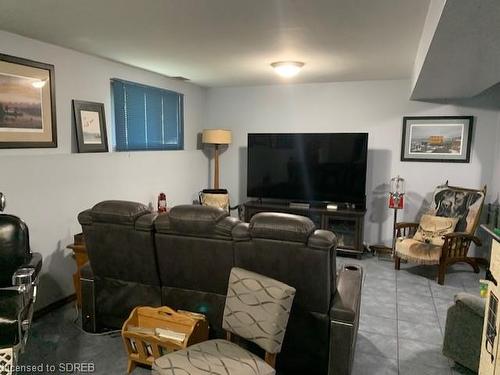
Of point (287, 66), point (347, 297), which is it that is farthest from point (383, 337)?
point (287, 66)

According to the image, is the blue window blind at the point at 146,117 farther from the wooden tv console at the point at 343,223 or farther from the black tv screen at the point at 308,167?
the wooden tv console at the point at 343,223

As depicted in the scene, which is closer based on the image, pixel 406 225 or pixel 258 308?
pixel 258 308

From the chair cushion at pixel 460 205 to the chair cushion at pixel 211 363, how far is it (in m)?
3.37

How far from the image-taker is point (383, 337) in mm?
2867

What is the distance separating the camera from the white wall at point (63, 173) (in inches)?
116

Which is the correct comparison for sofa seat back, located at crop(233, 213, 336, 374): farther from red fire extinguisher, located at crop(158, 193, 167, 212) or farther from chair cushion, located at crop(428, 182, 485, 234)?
chair cushion, located at crop(428, 182, 485, 234)

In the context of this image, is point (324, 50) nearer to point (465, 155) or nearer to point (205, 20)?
point (205, 20)

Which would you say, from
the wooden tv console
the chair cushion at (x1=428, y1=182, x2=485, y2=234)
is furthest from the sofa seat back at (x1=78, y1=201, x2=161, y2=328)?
the chair cushion at (x1=428, y1=182, x2=485, y2=234)

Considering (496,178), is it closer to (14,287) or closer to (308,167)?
(308,167)

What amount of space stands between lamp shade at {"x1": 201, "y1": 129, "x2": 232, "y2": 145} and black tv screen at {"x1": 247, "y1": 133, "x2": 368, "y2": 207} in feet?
1.15

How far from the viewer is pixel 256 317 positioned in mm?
1906

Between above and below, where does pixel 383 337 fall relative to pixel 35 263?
below

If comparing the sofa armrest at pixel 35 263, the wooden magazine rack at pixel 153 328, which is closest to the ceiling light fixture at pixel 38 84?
the sofa armrest at pixel 35 263

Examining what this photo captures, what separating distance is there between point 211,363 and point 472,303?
5.71 ft
